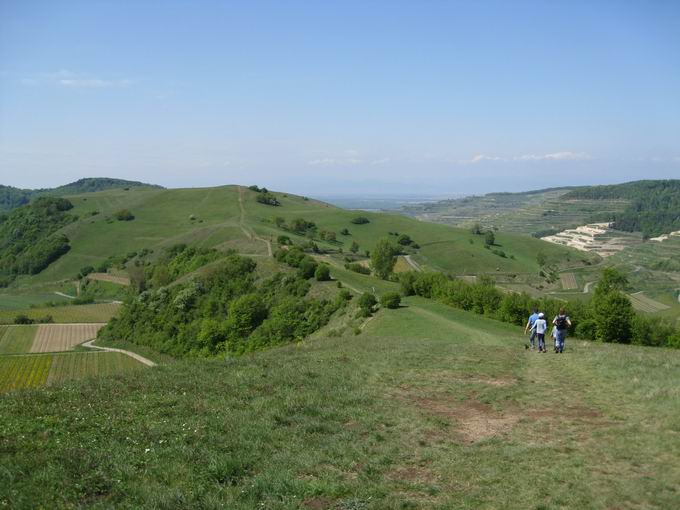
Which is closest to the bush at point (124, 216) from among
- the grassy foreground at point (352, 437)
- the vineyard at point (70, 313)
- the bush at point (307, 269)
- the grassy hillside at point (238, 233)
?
the grassy hillside at point (238, 233)

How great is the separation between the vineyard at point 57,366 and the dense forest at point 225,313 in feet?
17.7

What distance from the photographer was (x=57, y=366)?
63469 millimetres

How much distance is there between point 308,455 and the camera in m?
11.5

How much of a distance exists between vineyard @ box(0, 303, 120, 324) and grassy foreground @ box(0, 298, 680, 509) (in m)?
88.4

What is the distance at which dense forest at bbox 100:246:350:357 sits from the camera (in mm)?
54719

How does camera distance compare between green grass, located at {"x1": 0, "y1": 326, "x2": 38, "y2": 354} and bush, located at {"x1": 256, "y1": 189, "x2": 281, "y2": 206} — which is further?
bush, located at {"x1": 256, "y1": 189, "x2": 281, "y2": 206}

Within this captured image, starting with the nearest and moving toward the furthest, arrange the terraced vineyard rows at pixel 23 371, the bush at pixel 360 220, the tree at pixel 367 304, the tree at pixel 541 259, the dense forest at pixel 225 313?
1. the tree at pixel 367 304
2. the terraced vineyard rows at pixel 23 371
3. the dense forest at pixel 225 313
4. the tree at pixel 541 259
5. the bush at pixel 360 220

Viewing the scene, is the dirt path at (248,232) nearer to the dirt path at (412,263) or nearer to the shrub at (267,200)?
the shrub at (267,200)

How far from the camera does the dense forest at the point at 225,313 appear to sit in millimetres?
54719

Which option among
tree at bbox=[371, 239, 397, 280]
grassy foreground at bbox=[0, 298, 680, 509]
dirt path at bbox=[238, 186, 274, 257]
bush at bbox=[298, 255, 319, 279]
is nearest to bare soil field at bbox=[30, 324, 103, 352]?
dirt path at bbox=[238, 186, 274, 257]

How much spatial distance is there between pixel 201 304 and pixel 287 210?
115372mm

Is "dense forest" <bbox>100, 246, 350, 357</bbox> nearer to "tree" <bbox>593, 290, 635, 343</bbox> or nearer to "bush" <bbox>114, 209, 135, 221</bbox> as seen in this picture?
"tree" <bbox>593, 290, 635, 343</bbox>

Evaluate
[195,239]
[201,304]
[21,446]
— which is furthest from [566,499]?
[195,239]

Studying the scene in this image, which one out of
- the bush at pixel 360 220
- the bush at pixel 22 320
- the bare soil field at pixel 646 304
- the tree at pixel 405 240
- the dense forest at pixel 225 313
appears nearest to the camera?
the dense forest at pixel 225 313
